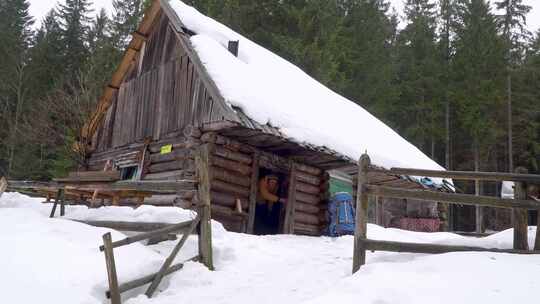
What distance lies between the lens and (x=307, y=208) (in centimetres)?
1278

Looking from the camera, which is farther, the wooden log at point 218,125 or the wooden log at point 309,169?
the wooden log at point 309,169

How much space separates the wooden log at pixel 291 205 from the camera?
39.5 ft

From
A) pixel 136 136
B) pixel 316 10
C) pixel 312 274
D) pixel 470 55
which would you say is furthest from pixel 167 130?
pixel 470 55

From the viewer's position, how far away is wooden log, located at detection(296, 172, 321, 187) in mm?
12469

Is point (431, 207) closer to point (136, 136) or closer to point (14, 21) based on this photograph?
point (136, 136)

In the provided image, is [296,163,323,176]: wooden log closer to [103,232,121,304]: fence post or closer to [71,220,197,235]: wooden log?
[71,220,197,235]: wooden log

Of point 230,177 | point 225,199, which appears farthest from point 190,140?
point 225,199

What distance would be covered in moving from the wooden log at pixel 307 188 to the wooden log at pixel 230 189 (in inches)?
71.5

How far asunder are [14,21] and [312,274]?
108 ft

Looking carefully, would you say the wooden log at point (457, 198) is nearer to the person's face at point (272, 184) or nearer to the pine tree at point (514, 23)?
the person's face at point (272, 184)

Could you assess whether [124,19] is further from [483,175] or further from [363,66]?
[483,175]

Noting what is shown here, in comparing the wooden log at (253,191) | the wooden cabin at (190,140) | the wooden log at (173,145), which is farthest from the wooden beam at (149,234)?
the wooden log at (253,191)

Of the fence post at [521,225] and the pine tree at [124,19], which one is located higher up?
the pine tree at [124,19]

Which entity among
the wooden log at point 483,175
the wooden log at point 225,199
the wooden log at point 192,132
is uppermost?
the wooden log at point 192,132
